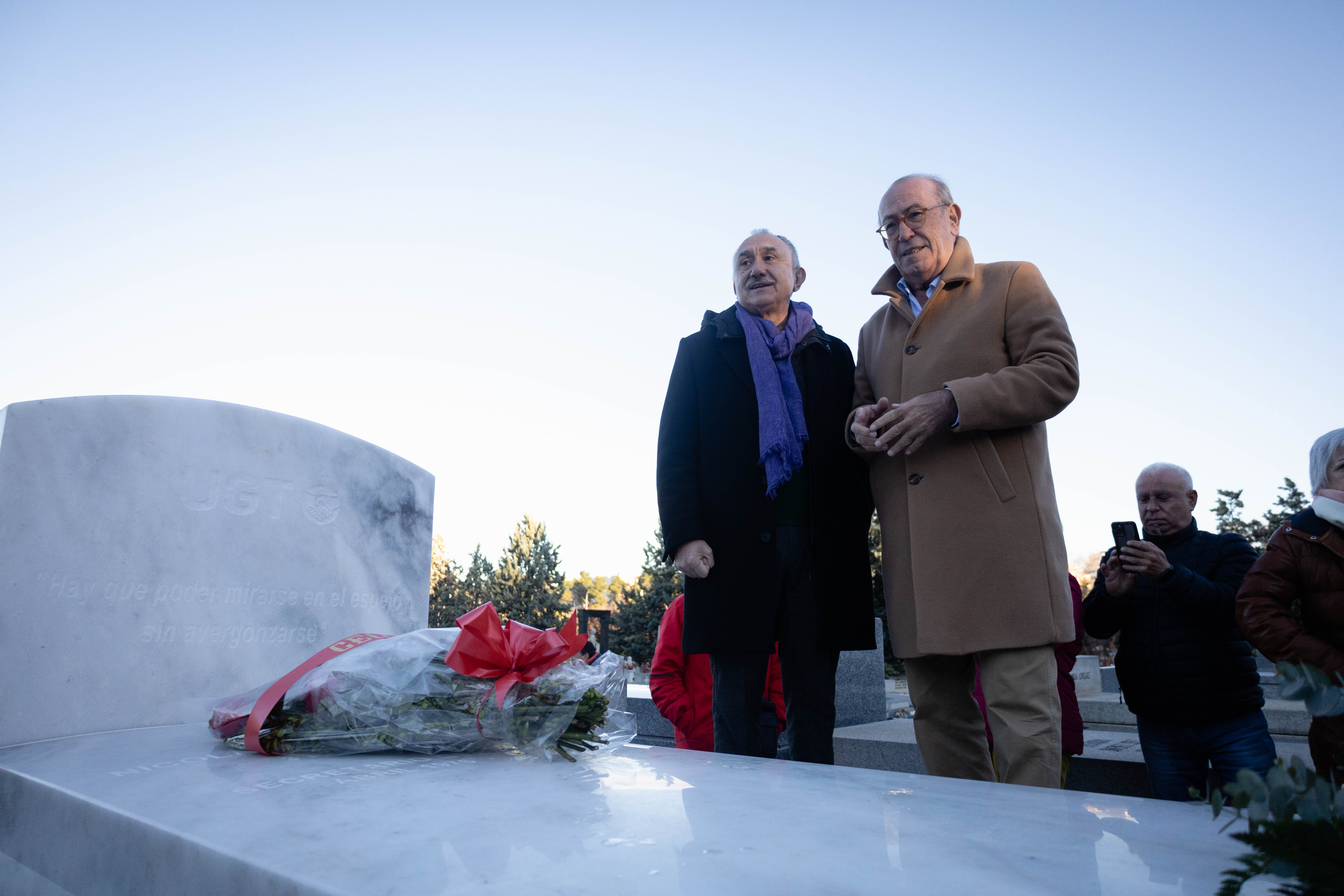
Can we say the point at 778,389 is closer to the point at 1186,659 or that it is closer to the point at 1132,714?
the point at 1186,659

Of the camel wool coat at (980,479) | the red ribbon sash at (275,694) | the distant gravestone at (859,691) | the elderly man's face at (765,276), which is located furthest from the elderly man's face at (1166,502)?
the distant gravestone at (859,691)

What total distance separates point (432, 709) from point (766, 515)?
46.7 inches

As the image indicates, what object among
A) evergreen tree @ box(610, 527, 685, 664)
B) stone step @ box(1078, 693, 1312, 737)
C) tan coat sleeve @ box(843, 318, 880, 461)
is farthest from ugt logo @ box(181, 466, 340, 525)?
evergreen tree @ box(610, 527, 685, 664)

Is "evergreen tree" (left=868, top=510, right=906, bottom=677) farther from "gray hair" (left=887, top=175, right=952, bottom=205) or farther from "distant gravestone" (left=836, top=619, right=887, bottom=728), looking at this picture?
"gray hair" (left=887, top=175, right=952, bottom=205)

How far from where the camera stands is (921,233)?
2641mm

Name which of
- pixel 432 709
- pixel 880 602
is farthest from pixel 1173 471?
pixel 880 602

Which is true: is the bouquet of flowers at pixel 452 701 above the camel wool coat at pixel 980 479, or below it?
below

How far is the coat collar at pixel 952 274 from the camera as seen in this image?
2.58m

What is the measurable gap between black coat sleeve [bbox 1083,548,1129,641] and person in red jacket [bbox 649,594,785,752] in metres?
1.35

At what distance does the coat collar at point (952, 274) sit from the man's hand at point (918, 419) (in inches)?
19.0

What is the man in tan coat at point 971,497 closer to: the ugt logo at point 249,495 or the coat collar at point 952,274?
the coat collar at point 952,274

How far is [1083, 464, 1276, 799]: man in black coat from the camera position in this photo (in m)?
2.99

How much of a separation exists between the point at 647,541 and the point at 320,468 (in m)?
21.8

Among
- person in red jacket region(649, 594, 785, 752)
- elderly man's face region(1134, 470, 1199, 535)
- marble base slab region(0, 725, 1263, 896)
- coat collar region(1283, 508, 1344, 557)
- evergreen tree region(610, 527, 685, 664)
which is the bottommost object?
evergreen tree region(610, 527, 685, 664)
